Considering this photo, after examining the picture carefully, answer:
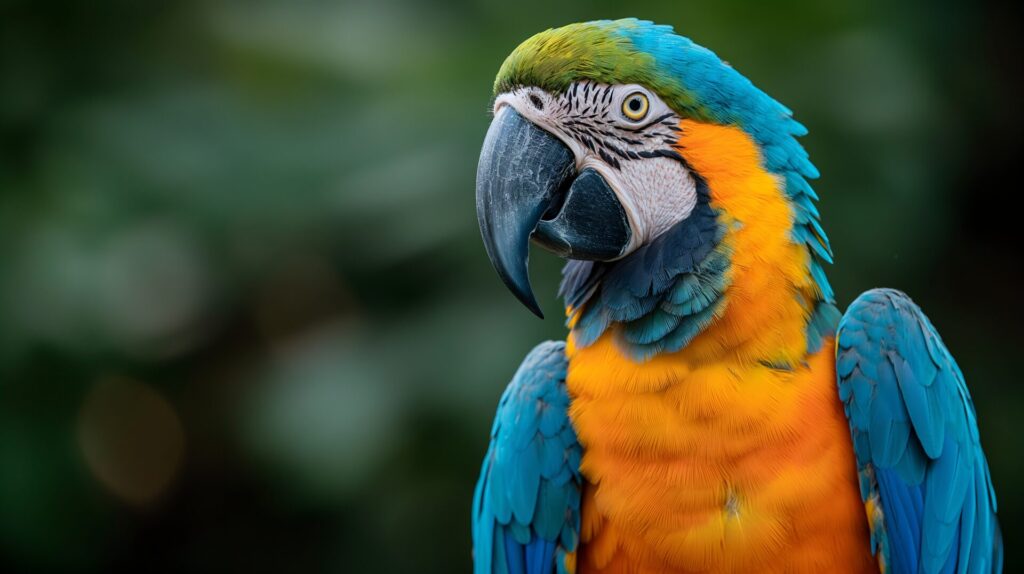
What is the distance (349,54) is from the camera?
130 inches

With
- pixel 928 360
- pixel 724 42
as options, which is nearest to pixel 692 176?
pixel 928 360

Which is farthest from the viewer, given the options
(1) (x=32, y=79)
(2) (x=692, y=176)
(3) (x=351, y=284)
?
(1) (x=32, y=79)

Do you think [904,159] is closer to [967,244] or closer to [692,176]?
[967,244]

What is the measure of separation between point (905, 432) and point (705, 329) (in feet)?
1.25

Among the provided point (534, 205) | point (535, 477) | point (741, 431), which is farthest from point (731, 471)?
point (534, 205)

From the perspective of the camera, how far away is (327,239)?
3.17 metres

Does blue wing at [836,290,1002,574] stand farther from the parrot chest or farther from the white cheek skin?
the white cheek skin

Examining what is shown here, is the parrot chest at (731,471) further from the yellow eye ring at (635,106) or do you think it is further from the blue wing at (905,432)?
the yellow eye ring at (635,106)

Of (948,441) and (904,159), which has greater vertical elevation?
(904,159)

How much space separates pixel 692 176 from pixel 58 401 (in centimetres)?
262

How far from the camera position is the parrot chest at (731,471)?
4.98ft

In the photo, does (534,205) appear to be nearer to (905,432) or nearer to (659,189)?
(659,189)

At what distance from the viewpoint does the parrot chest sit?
59.7 inches

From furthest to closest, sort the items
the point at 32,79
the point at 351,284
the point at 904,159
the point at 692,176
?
the point at 32,79 < the point at 351,284 < the point at 904,159 < the point at 692,176
